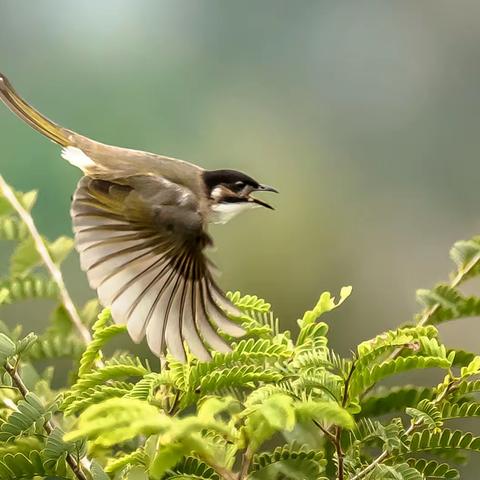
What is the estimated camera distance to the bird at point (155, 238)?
1.49 feet

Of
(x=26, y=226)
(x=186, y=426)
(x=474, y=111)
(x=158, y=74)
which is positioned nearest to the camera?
(x=186, y=426)

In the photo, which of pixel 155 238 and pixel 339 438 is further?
pixel 155 238

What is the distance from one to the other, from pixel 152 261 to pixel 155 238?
0.03 metres

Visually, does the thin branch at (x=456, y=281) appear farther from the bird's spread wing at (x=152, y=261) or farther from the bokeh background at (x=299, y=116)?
the bokeh background at (x=299, y=116)

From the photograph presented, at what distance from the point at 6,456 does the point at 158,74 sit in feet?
4.48

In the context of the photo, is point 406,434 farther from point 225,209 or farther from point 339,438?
point 225,209

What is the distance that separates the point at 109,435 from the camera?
0.30 metres

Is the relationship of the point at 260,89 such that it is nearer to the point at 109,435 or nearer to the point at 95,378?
the point at 95,378

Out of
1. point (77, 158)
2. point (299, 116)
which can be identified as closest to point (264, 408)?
point (77, 158)

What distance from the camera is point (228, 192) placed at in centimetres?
61

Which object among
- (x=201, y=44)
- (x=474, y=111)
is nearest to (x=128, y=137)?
(x=201, y=44)

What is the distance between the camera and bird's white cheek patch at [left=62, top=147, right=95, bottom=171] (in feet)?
2.01

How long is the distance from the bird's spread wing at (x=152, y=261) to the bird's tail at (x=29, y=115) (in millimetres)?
121

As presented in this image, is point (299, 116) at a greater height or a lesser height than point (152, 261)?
greater
